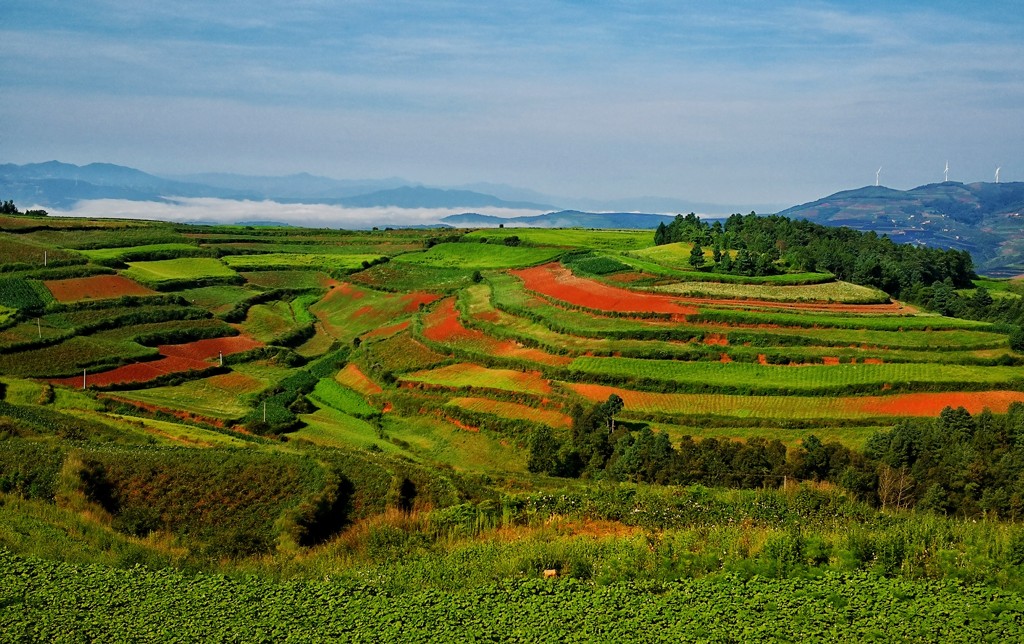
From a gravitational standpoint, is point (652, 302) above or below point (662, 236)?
below

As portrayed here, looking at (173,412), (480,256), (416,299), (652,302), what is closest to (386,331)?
(416,299)

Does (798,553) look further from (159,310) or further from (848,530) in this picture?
(159,310)

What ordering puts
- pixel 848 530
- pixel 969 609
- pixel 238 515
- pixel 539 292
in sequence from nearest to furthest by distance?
pixel 969 609 < pixel 848 530 < pixel 238 515 < pixel 539 292

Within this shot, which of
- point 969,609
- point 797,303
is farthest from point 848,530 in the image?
point 797,303

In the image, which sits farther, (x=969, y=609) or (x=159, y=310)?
(x=159, y=310)

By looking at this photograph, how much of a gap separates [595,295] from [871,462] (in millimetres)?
37125

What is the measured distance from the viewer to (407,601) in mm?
15273

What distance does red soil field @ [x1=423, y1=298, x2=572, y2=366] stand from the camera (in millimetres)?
59812

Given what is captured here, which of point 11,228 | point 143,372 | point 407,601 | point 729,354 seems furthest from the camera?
point 11,228

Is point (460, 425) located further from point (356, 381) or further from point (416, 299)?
point (416, 299)

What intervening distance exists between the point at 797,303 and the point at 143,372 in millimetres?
51679

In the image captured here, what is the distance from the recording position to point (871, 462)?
128 ft

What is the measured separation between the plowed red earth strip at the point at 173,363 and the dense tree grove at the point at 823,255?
47.2 metres

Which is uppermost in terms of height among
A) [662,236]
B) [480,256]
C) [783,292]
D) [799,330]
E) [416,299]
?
[662,236]
